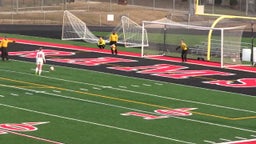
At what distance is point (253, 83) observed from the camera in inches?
1344

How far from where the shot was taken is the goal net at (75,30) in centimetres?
5200

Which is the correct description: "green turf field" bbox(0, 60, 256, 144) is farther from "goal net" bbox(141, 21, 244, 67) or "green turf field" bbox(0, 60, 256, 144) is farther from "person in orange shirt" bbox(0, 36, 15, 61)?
"goal net" bbox(141, 21, 244, 67)

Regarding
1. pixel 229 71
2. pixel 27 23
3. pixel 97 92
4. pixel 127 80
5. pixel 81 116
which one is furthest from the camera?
pixel 27 23

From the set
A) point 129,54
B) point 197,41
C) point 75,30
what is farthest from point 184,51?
point 75,30

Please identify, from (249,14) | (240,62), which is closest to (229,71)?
(240,62)

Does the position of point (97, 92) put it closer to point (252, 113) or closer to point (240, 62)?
point (252, 113)

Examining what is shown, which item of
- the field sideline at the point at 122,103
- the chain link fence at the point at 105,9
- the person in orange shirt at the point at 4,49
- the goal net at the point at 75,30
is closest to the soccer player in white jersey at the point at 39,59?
the field sideline at the point at 122,103

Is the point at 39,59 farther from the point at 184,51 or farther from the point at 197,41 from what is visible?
the point at 197,41

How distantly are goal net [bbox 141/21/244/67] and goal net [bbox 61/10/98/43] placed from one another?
18.4ft

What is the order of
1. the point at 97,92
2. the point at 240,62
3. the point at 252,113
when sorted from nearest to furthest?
the point at 252,113, the point at 97,92, the point at 240,62

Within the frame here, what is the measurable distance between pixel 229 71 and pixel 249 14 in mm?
30045

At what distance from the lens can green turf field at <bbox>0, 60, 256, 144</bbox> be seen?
21.5 meters

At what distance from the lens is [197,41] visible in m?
43.1

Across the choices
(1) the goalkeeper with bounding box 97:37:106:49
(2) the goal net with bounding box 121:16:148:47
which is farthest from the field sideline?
(2) the goal net with bounding box 121:16:148:47
